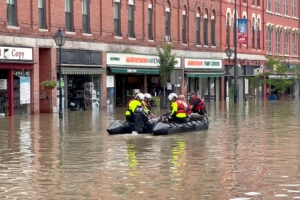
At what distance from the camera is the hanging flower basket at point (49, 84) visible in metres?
40.8

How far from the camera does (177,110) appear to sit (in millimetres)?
24922

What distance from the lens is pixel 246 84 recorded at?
2817 inches

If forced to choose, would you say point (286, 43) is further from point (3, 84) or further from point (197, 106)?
point (197, 106)

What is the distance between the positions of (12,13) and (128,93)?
14434mm

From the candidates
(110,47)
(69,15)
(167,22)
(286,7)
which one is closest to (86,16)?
(69,15)

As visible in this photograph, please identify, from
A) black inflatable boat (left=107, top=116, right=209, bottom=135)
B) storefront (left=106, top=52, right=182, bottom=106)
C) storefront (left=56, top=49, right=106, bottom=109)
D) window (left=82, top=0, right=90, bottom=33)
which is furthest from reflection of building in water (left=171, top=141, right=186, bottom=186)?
storefront (left=106, top=52, right=182, bottom=106)

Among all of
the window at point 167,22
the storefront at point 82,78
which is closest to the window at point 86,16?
the storefront at point 82,78

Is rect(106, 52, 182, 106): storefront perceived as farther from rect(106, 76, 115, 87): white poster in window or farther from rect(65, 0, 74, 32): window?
rect(65, 0, 74, 32): window

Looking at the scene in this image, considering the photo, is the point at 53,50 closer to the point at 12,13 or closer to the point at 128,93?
the point at 12,13

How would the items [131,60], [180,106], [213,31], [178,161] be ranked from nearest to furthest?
[178,161] < [180,106] < [131,60] < [213,31]

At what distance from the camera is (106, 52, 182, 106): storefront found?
161 feet

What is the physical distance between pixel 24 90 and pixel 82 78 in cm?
704

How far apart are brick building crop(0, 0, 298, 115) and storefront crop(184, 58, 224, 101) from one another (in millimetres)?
79

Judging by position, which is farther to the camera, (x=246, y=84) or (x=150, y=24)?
(x=246, y=84)
